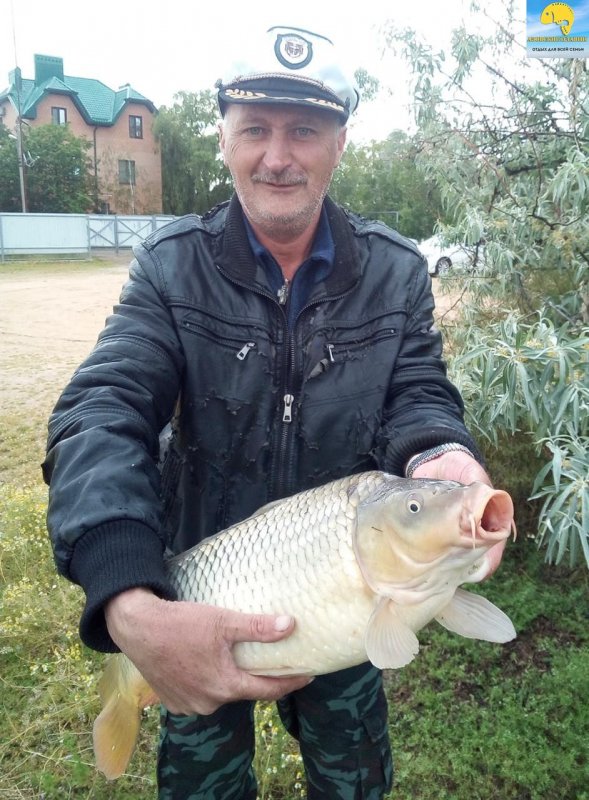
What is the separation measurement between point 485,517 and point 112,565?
569 mm

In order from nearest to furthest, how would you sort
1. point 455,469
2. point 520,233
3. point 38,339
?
1. point 455,469
2. point 520,233
3. point 38,339

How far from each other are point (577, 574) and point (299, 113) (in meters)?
2.19

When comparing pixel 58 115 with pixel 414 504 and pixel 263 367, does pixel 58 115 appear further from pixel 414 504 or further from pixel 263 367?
pixel 414 504

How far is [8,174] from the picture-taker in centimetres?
2372

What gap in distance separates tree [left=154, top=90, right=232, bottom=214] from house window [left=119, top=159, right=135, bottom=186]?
1.29 meters

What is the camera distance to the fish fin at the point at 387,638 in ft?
3.69

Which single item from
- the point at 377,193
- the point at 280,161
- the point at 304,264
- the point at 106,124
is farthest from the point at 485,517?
the point at 106,124

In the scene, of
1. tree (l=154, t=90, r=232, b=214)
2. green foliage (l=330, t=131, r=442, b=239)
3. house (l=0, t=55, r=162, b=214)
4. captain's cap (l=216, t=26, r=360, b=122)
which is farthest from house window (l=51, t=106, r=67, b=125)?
captain's cap (l=216, t=26, r=360, b=122)

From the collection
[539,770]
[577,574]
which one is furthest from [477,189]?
[539,770]

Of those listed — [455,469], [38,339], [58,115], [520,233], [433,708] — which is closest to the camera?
[455,469]

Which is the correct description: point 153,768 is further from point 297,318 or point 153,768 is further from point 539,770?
point 297,318

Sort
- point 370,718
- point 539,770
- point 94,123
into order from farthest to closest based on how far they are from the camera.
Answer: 1. point 94,123
2. point 539,770
3. point 370,718

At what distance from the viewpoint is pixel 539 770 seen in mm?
2031

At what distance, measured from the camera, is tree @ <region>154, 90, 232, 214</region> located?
26.7m
